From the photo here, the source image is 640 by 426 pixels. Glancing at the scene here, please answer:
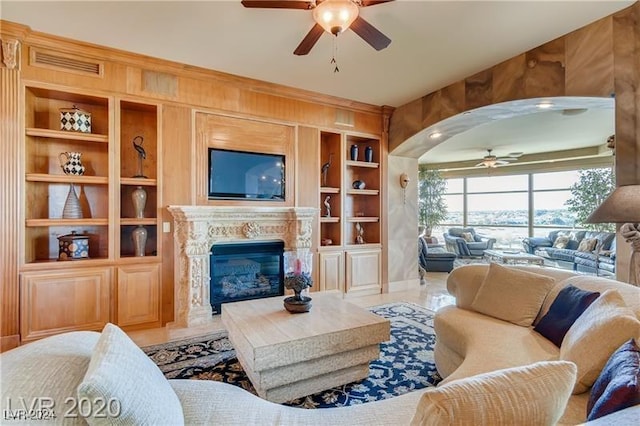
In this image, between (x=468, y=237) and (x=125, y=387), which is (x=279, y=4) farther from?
(x=468, y=237)

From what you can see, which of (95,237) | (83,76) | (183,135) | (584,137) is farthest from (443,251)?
(83,76)

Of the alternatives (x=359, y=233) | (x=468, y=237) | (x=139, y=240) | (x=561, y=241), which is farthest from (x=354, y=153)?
(x=561, y=241)

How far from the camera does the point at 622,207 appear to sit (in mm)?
1980

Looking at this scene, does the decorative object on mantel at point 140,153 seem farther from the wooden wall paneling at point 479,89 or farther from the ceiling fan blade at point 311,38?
the wooden wall paneling at point 479,89

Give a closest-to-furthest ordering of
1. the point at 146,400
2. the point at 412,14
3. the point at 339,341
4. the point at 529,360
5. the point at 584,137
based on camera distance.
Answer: the point at 146,400 < the point at 529,360 < the point at 339,341 < the point at 412,14 < the point at 584,137

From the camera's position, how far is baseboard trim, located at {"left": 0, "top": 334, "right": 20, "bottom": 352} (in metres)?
2.96

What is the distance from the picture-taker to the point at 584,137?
6762 millimetres

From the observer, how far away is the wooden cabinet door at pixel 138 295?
11.3 ft

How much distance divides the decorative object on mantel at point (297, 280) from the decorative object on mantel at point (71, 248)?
238 cm

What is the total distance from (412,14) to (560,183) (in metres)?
8.16

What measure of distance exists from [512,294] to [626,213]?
2.82ft

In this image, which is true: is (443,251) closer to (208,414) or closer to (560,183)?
(560,183)

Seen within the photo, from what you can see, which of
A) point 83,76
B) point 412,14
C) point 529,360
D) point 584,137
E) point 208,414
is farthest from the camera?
point 584,137

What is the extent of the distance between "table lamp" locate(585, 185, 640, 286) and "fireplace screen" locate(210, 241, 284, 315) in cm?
341
